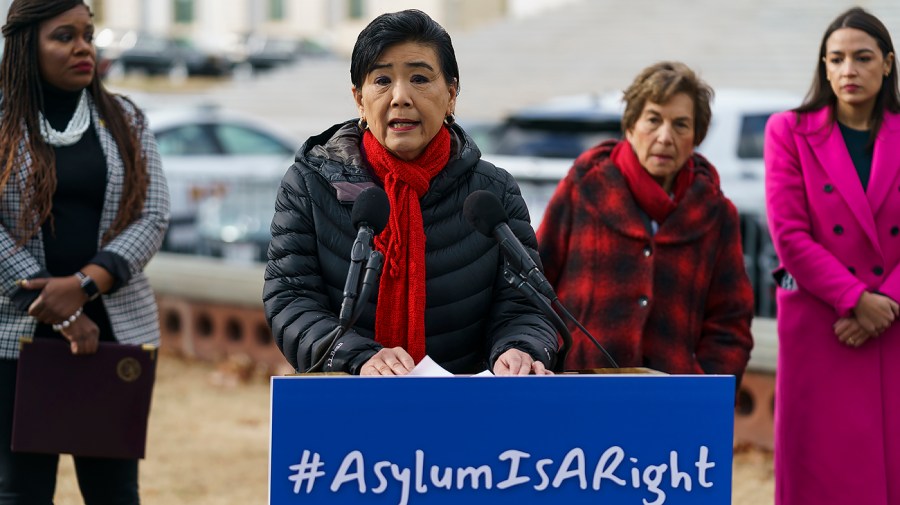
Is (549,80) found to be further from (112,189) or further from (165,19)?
(165,19)

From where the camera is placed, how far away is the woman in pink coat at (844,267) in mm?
4715

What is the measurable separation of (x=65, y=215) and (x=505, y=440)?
227 centimetres

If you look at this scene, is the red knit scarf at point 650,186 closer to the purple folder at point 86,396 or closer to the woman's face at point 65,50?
the purple folder at point 86,396

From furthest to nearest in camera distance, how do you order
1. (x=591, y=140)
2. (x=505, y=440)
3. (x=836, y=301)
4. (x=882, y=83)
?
(x=591, y=140), (x=882, y=83), (x=836, y=301), (x=505, y=440)

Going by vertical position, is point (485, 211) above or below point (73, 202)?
below

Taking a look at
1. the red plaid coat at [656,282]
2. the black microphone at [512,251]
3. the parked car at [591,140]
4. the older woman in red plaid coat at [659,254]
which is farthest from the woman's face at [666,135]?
the parked car at [591,140]

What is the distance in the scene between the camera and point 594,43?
29.2 m

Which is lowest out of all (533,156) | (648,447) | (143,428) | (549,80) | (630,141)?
(648,447)

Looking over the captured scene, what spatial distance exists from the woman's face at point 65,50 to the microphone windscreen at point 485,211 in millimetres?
1989

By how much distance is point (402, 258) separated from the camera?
3.28m

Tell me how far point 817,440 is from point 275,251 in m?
2.35

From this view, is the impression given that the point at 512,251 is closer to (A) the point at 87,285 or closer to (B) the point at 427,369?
(B) the point at 427,369

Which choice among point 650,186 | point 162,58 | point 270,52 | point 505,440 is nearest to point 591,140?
point 650,186

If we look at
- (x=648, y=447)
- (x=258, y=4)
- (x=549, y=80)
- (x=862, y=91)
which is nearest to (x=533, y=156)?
(x=862, y=91)
